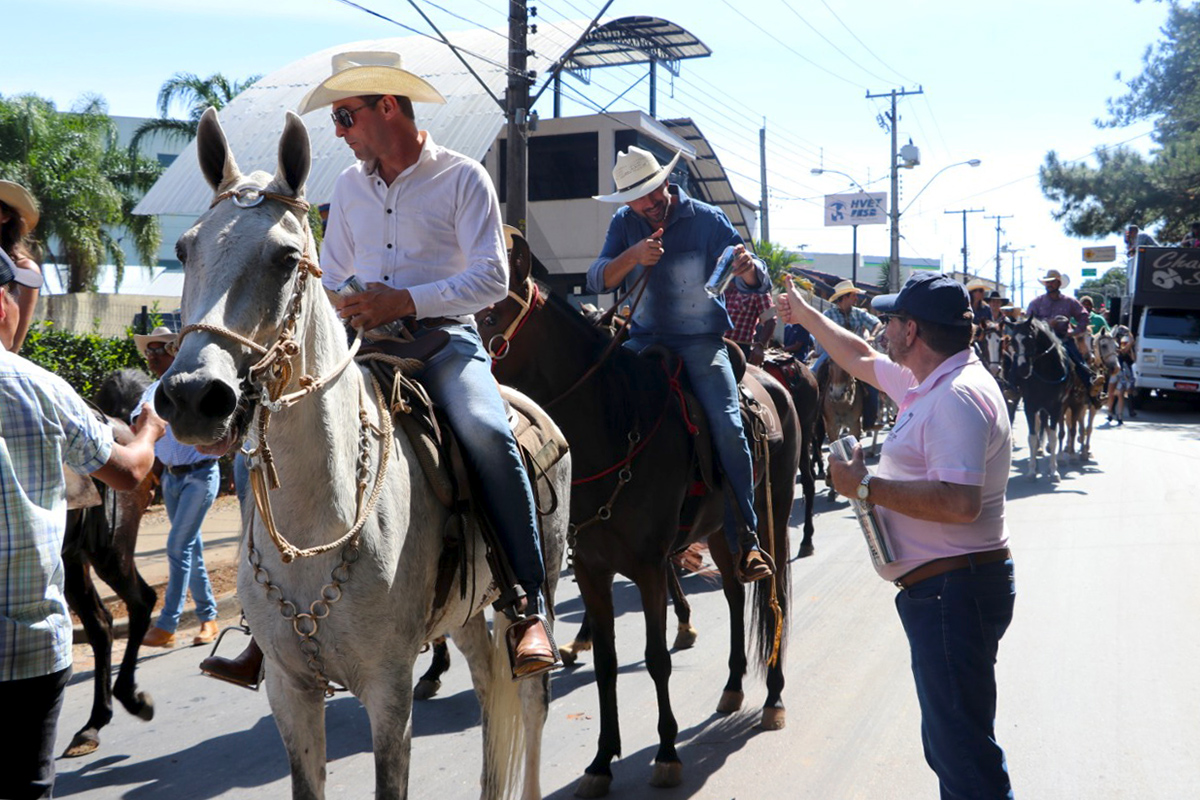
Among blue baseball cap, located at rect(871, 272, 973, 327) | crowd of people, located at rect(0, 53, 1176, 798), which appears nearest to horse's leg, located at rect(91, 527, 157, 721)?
crowd of people, located at rect(0, 53, 1176, 798)

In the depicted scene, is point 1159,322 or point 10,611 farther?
point 1159,322

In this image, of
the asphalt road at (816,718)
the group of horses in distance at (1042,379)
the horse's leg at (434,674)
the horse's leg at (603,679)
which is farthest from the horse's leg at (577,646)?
the group of horses in distance at (1042,379)

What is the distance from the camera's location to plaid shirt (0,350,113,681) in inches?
108

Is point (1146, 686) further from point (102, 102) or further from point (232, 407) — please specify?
point (102, 102)

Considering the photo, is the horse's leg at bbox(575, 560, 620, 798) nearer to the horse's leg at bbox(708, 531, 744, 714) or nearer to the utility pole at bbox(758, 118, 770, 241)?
the horse's leg at bbox(708, 531, 744, 714)

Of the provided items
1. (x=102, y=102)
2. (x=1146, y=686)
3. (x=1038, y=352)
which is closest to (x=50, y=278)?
(x=102, y=102)

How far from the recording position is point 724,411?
5.61m

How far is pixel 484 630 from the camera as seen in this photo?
4496 millimetres

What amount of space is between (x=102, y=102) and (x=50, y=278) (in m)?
6.19

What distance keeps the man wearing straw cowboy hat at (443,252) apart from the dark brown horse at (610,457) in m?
1.30

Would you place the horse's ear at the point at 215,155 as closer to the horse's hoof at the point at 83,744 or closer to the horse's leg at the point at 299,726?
the horse's leg at the point at 299,726

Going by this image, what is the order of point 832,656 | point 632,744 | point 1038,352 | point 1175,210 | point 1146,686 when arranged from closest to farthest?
point 632,744
point 1146,686
point 832,656
point 1038,352
point 1175,210

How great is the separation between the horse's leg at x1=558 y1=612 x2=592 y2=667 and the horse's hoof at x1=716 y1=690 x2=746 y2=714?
1277mm

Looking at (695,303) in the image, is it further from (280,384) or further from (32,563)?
(32,563)
